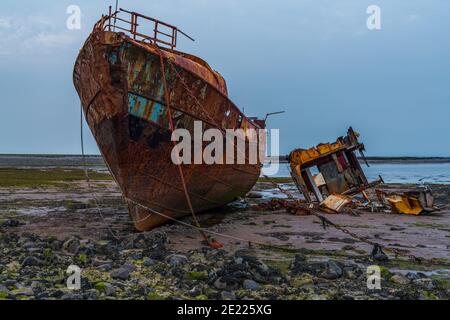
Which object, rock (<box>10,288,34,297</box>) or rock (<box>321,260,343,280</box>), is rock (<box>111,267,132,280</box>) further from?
rock (<box>321,260,343,280</box>)

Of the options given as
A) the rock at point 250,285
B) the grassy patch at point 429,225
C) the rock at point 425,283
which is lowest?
the grassy patch at point 429,225

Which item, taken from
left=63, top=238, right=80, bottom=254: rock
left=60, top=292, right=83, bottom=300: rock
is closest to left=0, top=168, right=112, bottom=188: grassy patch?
left=63, top=238, right=80, bottom=254: rock

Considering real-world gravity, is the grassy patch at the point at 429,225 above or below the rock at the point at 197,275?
below

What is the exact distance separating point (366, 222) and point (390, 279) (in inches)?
242

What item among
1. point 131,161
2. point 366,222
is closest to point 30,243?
point 131,161

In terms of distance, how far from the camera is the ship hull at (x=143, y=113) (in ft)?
25.9

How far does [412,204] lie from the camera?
13.2 m

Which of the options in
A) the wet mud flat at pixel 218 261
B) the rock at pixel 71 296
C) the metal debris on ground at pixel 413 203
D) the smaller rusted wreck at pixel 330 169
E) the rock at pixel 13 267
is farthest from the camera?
the smaller rusted wreck at pixel 330 169

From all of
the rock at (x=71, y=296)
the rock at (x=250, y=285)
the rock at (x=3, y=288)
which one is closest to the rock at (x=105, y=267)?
the rock at (x=71, y=296)

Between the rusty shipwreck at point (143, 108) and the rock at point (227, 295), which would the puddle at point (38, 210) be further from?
the rock at point (227, 295)

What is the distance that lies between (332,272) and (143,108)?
4730mm

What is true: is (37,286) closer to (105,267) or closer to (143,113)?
(105,267)

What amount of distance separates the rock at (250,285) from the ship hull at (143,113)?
3900 mm

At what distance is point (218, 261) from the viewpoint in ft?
20.8
